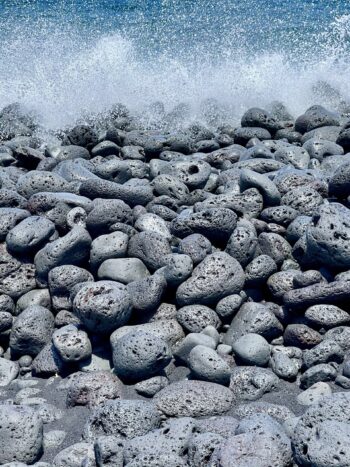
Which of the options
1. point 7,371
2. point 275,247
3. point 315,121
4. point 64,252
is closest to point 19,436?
point 7,371

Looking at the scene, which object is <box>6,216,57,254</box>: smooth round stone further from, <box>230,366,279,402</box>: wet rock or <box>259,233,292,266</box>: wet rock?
<box>230,366,279,402</box>: wet rock

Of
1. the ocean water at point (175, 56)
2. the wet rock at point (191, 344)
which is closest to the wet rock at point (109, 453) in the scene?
the wet rock at point (191, 344)

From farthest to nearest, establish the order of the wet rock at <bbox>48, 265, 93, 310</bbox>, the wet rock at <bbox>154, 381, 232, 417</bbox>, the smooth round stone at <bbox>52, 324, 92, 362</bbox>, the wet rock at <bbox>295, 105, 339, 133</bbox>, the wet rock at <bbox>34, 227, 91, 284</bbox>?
the wet rock at <bbox>295, 105, 339, 133</bbox> → the wet rock at <bbox>34, 227, 91, 284</bbox> → the wet rock at <bbox>48, 265, 93, 310</bbox> → the smooth round stone at <bbox>52, 324, 92, 362</bbox> → the wet rock at <bbox>154, 381, 232, 417</bbox>

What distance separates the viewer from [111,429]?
113 inches

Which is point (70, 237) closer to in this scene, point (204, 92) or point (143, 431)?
point (143, 431)

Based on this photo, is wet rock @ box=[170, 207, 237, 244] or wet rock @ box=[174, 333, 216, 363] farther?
wet rock @ box=[170, 207, 237, 244]

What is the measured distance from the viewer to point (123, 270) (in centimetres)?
408

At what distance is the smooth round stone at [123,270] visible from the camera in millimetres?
4066

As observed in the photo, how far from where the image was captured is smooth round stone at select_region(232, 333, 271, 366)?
11.4 feet

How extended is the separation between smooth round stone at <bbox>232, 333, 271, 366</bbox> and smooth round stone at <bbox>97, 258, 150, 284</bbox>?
829mm

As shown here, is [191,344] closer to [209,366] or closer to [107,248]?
[209,366]

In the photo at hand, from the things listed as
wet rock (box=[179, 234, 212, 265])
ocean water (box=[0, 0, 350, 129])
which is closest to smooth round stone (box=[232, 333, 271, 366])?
wet rock (box=[179, 234, 212, 265])

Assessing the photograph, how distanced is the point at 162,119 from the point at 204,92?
1.75 metres

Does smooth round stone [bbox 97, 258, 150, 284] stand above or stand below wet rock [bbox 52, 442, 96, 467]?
above
